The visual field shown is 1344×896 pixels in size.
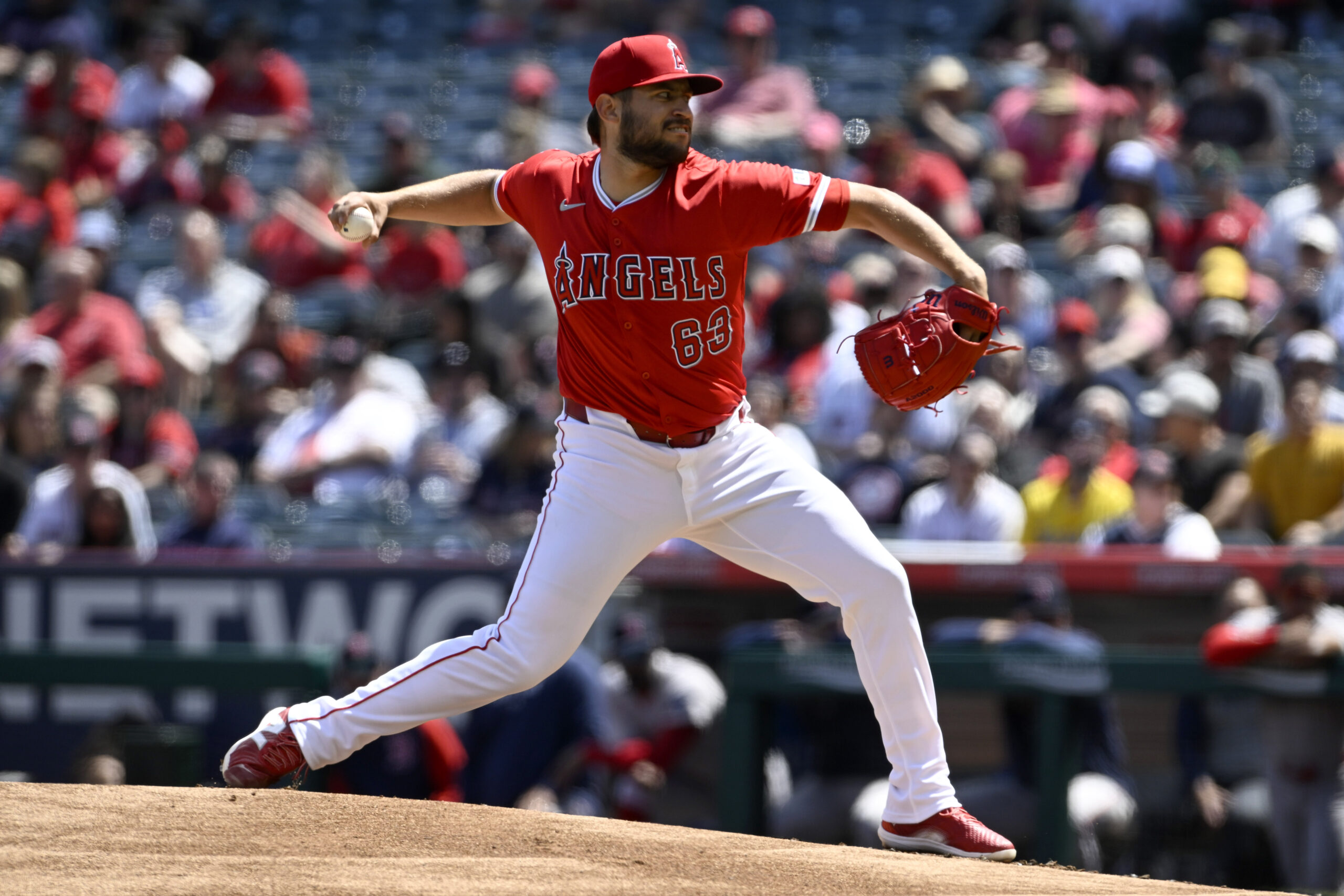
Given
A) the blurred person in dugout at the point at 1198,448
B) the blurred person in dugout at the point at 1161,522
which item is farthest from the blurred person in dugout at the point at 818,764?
the blurred person in dugout at the point at 1198,448

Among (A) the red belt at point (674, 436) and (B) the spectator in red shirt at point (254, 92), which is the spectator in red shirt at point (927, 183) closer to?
(B) the spectator in red shirt at point (254, 92)

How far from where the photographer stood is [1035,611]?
21.5 ft

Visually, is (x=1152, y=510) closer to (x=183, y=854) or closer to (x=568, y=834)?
(x=568, y=834)

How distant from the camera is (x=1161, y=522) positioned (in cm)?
698

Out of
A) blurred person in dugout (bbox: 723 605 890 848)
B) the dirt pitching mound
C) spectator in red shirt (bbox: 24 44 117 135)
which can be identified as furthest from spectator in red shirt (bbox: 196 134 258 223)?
the dirt pitching mound

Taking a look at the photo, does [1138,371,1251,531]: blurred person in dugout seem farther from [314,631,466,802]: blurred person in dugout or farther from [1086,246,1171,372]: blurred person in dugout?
[314,631,466,802]: blurred person in dugout

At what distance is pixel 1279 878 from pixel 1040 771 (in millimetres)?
884

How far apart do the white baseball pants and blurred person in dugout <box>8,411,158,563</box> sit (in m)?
4.34

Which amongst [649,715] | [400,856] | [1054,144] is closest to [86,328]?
[649,715]

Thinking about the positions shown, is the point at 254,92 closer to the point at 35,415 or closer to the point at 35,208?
the point at 35,208

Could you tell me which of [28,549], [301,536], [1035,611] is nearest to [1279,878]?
[1035,611]

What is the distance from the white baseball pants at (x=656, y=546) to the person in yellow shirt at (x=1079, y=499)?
3.37 m

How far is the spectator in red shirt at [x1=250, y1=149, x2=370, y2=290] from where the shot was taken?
10547 millimetres

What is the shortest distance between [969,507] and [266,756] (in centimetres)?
391
